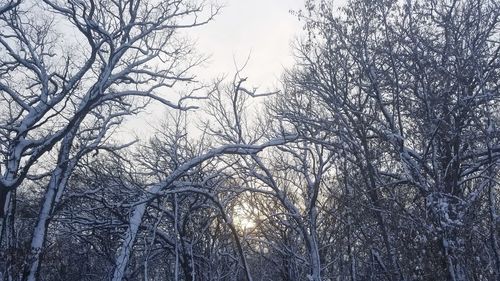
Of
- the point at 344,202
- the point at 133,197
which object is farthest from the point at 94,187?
the point at 344,202

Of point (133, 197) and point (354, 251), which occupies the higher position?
point (133, 197)

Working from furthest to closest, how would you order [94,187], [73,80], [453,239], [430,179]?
1. [94,187]
2. [73,80]
3. [430,179]
4. [453,239]

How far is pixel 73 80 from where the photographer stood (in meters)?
11.4

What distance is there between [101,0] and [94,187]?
555cm

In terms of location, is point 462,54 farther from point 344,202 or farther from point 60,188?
point 60,188

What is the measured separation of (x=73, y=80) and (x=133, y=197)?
128 inches

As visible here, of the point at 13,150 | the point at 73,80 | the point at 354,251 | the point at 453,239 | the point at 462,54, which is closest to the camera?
the point at 453,239

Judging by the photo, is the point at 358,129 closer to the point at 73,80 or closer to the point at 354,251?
the point at 354,251

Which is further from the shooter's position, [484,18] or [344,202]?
[484,18]

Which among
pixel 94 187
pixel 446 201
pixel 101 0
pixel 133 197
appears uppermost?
pixel 101 0

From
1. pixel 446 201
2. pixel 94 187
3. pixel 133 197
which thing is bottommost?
pixel 446 201

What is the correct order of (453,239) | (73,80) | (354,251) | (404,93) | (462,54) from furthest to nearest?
(354,251) → (73,80) → (404,93) → (462,54) → (453,239)

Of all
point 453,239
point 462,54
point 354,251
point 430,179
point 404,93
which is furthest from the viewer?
point 354,251

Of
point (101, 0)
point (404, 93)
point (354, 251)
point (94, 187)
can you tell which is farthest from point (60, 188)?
point (404, 93)
